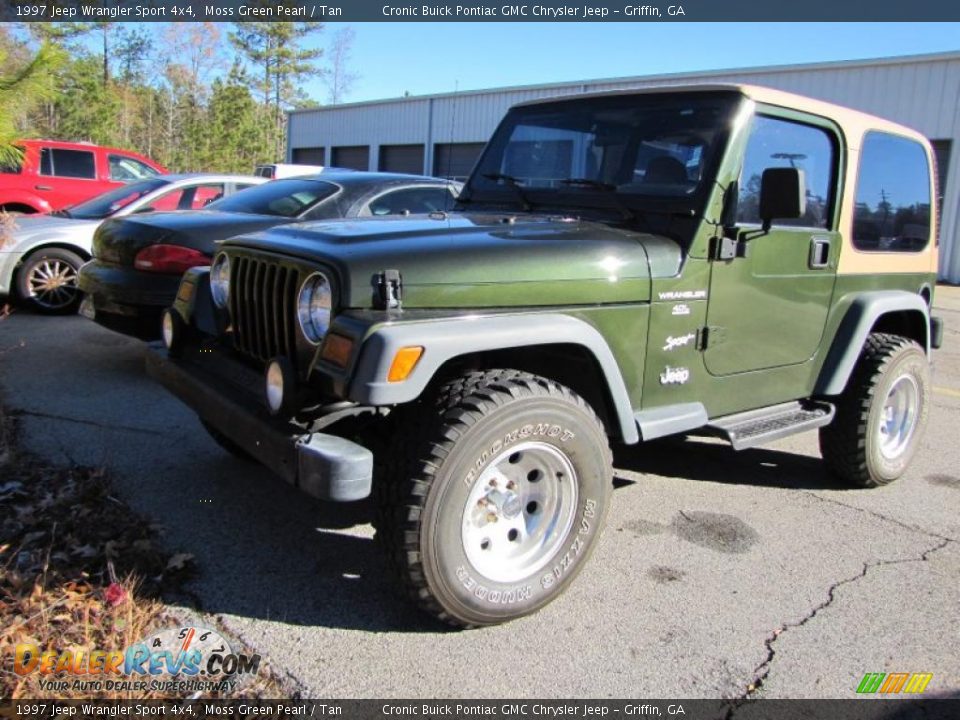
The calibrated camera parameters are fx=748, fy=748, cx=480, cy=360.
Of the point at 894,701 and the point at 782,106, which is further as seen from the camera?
the point at 782,106

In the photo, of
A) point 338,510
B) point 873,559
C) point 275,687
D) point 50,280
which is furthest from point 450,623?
point 50,280

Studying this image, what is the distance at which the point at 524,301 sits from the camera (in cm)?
278

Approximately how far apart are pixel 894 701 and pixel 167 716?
2307 mm

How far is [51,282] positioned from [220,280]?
552cm

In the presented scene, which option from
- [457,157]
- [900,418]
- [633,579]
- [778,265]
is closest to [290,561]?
[633,579]

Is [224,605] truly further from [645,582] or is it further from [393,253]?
[645,582]

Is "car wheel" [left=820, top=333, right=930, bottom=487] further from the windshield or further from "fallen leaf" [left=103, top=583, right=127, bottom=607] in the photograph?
"fallen leaf" [left=103, top=583, right=127, bottom=607]

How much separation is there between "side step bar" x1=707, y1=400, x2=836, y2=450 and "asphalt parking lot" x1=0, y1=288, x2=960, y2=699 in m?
0.50

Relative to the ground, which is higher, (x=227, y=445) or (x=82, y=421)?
(x=227, y=445)

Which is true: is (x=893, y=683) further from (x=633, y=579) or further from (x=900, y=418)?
(x=900, y=418)

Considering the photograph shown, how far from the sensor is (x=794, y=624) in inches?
115

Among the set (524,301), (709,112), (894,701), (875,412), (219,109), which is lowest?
(894,701)

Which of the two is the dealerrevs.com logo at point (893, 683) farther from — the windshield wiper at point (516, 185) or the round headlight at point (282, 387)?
the windshield wiper at point (516, 185)

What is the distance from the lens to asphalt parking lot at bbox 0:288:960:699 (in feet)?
8.35
